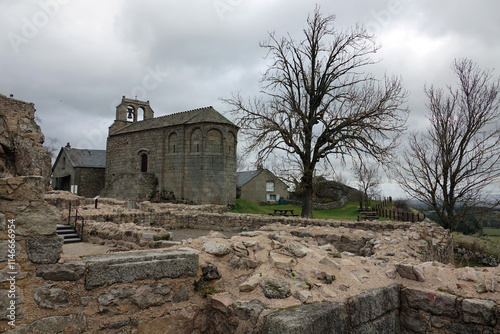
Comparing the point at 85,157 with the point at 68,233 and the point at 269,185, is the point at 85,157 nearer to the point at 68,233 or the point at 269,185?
the point at 269,185

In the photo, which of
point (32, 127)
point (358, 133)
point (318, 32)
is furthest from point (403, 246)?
point (32, 127)

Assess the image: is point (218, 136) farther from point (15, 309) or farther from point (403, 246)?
point (15, 309)

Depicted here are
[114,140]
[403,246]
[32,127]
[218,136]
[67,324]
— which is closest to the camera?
[67,324]

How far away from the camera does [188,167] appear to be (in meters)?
24.7

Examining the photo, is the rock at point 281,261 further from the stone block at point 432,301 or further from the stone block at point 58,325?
the stone block at point 58,325

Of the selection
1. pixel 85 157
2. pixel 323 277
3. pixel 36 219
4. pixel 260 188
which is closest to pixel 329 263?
pixel 323 277

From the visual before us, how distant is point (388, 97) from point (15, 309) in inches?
610

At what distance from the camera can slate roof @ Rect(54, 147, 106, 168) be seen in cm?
A: 3530

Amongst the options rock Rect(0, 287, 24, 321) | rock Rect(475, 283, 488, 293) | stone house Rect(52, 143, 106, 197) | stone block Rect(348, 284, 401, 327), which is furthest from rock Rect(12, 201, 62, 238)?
stone house Rect(52, 143, 106, 197)

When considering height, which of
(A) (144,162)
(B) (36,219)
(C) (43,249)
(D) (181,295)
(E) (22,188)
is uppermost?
(A) (144,162)

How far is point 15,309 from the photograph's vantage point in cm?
246

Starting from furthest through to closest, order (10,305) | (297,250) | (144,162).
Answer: (144,162) < (297,250) < (10,305)

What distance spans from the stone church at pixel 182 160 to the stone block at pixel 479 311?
21089 mm

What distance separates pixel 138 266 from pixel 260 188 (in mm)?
35068
